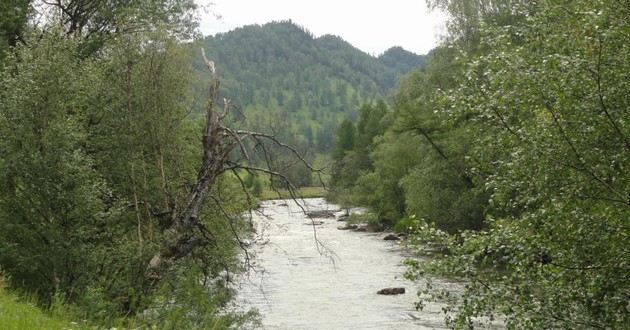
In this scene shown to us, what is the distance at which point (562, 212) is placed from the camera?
37.7 ft

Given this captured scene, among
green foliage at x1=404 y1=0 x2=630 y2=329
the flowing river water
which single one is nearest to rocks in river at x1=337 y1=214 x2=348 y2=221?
the flowing river water

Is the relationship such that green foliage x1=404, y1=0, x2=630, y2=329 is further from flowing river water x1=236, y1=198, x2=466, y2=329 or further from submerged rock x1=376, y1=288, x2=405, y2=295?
submerged rock x1=376, y1=288, x2=405, y2=295

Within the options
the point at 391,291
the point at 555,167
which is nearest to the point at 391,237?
the point at 391,291

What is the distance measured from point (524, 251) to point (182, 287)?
28.0ft

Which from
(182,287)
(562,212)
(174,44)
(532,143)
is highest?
(174,44)

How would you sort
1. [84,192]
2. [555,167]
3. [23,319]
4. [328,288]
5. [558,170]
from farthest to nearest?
1. [328,288]
2. [84,192]
3. [558,170]
4. [555,167]
5. [23,319]

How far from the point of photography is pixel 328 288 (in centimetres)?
3269

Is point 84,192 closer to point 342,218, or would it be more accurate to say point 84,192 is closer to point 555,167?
point 555,167

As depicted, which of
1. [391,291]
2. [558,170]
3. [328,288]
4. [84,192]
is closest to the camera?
[558,170]

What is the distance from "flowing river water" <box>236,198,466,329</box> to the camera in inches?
964

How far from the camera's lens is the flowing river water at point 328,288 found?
24.5m

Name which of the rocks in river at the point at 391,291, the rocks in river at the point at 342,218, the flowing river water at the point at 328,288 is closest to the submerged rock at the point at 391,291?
the rocks in river at the point at 391,291

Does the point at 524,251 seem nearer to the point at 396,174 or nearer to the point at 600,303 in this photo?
the point at 600,303

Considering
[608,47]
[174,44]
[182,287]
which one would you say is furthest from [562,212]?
[174,44]
